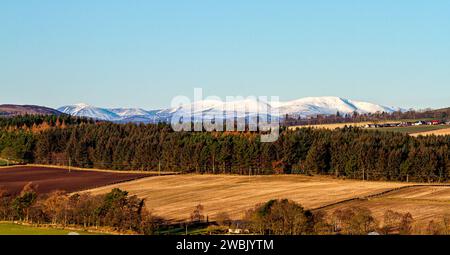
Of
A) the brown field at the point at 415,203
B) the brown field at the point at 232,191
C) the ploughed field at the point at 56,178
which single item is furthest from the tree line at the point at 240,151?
Result: the brown field at the point at 415,203

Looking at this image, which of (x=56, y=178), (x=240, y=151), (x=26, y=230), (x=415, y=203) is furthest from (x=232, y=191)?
(x=26, y=230)

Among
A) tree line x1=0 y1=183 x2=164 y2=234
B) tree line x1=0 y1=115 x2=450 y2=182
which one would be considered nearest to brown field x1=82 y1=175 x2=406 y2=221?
tree line x1=0 y1=115 x2=450 y2=182

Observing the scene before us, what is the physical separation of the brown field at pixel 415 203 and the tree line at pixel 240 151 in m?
24.0

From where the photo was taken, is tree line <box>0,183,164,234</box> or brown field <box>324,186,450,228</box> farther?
brown field <box>324,186,450,228</box>

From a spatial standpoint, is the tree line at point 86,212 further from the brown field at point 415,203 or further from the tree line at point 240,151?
the tree line at point 240,151

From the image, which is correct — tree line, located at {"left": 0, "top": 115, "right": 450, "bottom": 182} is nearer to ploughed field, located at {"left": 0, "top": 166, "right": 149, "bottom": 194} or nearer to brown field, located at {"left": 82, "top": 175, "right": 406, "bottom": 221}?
brown field, located at {"left": 82, "top": 175, "right": 406, "bottom": 221}

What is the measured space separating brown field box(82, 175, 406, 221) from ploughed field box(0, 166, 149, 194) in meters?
5.42

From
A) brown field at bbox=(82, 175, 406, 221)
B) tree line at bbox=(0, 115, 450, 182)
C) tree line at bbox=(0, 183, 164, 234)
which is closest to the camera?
tree line at bbox=(0, 183, 164, 234)

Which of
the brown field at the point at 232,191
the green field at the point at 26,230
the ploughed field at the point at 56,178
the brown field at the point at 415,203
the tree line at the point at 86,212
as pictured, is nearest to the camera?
the green field at the point at 26,230

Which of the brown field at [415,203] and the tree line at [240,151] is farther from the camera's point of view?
the tree line at [240,151]

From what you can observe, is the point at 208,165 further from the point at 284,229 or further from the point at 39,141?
the point at 284,229

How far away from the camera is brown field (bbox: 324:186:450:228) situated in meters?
71.7

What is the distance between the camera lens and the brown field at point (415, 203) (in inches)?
2822
